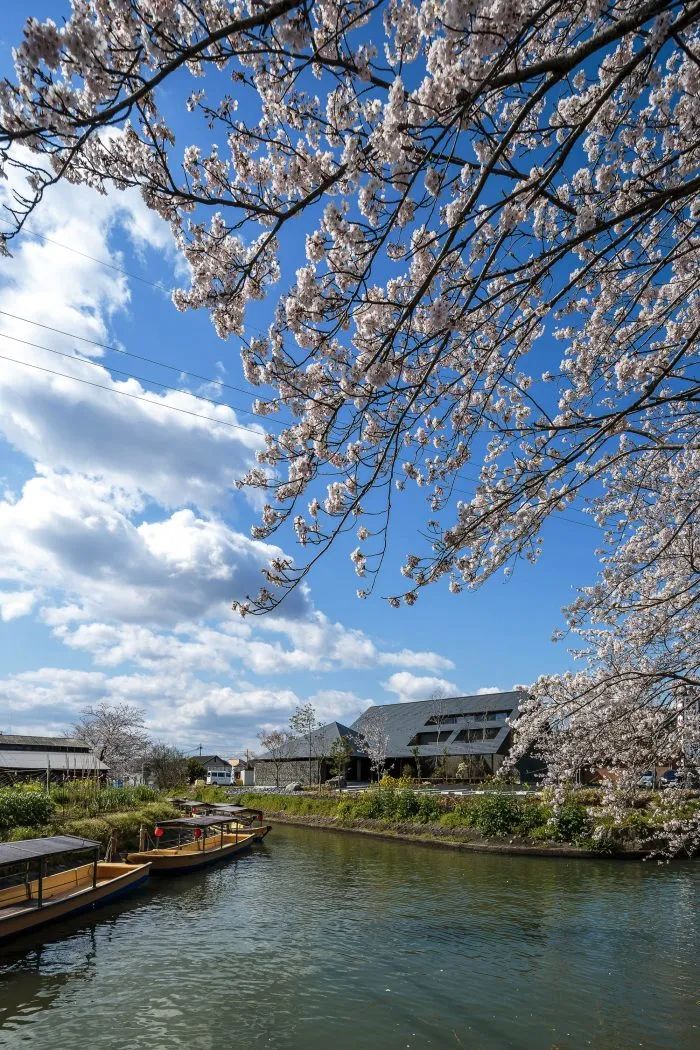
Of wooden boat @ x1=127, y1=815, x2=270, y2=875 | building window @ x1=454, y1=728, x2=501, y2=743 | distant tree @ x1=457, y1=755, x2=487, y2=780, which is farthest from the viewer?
building window @ x1=454, y1=728, x2=501, y2=743

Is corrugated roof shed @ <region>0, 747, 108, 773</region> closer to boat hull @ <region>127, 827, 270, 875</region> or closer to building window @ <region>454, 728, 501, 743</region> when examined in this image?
boat hull @ <region>127, 827, 270, 875</region>

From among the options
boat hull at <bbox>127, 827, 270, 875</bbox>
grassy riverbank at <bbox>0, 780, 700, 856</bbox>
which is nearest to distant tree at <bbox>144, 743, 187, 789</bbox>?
grassy riverbank at <bbox>0, 780, 700, 856</bbox>

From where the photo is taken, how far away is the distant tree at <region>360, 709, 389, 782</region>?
1763 inches

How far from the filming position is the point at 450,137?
3518 mm

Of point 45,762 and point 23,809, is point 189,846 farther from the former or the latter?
point 45,762

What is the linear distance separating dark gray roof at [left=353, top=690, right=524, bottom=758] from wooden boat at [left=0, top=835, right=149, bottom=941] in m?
31.5

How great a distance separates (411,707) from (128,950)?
44.4 m

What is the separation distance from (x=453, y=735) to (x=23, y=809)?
33.9 meters

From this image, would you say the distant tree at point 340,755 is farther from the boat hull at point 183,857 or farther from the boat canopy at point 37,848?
the boat canopy at point 37,848

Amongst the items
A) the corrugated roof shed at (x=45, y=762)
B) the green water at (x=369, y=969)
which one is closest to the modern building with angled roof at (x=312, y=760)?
the corrugated roof shed at (x=45, y=762)

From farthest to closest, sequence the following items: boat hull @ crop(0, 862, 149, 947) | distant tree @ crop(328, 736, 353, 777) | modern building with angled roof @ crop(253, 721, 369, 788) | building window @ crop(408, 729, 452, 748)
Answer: modern building with angled roof @ crop(253, 721, 369, 788) < building window @ crop(408, 729, 452, 748) < distant tree @ crop(328, 736, 353, 777) < boat hull @ crop(0, 862, 149, 947)

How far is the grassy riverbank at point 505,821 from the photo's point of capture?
20391 millimetres

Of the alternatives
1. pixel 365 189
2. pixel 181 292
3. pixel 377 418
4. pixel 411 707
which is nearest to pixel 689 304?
pixel 377 418

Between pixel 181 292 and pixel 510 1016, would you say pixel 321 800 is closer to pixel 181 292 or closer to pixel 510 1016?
pixel 510 1016
